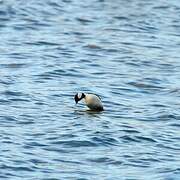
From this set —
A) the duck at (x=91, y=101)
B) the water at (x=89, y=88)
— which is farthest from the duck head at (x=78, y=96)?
the water at (x=89, y=88)

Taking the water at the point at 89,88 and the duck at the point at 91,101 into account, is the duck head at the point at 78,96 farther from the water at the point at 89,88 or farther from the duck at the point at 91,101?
the water at the point at 89,88

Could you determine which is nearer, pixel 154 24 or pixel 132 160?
pixel 132 160

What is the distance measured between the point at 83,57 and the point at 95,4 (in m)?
6.74

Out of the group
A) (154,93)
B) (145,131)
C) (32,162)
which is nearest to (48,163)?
(32,162)

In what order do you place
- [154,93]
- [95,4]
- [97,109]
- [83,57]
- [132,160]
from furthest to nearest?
1. [95,4]
2. [83,57]
3. [154,93]
4. [97,109]
5. [132,160]

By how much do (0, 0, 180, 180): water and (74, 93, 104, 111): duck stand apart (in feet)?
0.49

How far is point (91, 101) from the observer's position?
15789mm

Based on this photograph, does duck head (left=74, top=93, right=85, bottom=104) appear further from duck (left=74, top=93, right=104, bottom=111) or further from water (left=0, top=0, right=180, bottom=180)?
water (left=0, top=0, right=180, bottom=180)

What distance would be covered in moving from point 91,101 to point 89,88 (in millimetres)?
2190

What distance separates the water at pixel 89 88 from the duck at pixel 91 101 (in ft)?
0.49

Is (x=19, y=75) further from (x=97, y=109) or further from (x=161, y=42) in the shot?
(x=161, y=42)

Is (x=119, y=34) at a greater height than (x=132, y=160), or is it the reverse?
(x=119, y=34)

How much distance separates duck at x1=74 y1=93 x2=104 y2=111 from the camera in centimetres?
1580

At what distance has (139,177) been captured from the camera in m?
12.4
